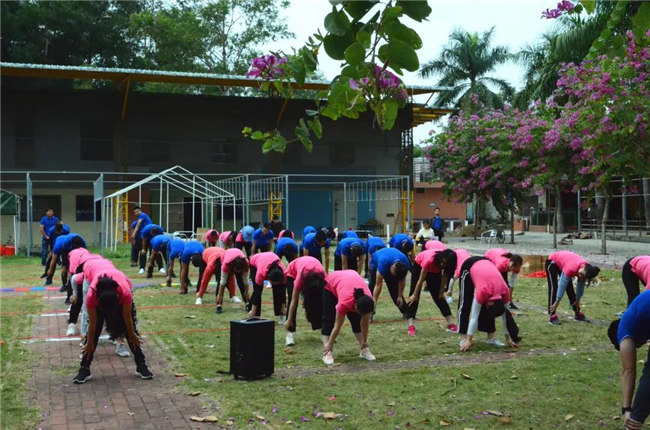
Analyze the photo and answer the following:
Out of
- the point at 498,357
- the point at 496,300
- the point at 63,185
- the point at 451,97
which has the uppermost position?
the point at 451,97

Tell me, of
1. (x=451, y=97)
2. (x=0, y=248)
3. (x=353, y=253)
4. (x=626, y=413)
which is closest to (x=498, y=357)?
(x=626, y=413)

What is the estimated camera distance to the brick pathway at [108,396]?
6.23 metres

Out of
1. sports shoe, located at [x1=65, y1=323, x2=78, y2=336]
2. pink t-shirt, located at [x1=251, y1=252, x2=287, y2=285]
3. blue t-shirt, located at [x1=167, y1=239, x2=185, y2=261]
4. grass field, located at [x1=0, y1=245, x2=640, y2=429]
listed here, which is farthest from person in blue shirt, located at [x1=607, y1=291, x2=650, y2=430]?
blue t-shirt, located at [x1=167, y1=239, x2=185, y2=261]

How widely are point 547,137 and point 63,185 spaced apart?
1941 cm

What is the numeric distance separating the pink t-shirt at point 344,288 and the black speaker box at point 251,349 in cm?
95

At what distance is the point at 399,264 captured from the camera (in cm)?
995

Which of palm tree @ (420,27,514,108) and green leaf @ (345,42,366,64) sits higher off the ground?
palm tree @ (420,27,514,108)

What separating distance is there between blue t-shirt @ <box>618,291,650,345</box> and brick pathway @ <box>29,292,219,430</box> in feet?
11.0

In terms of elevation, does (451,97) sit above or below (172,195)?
above

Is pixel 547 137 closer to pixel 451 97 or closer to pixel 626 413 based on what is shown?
pixel 626 413

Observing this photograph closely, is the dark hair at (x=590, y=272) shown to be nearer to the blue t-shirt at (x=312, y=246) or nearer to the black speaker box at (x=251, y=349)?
the black speaker box at (x=251, y=349)

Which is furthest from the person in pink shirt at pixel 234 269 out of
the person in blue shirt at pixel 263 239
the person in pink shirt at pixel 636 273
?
the person in pink shirt at pixel 636 273

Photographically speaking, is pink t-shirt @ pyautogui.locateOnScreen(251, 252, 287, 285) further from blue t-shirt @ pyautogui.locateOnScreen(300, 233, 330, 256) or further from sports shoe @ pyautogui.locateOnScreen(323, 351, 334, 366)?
blue t-shirt @ pyautogui.locateOnScreen(300, 233, 330, 256)

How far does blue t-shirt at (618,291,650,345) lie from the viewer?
5.31 meters
